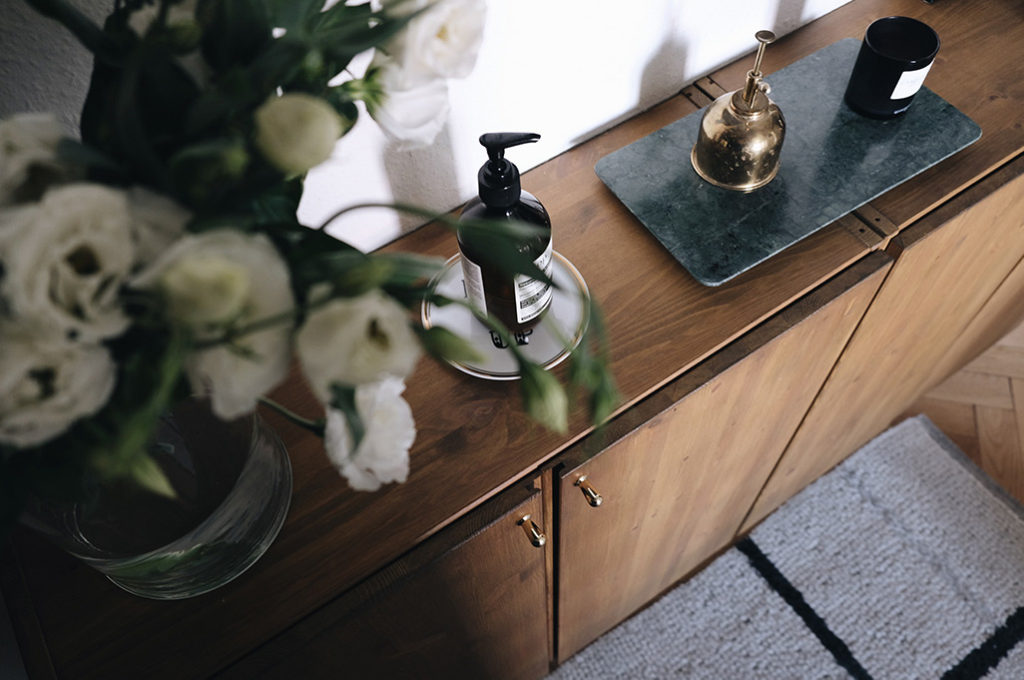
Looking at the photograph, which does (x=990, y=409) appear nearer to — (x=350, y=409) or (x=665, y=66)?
(x=665, y=66)

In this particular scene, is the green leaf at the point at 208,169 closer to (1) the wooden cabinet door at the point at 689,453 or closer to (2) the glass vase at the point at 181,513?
(2) the glass vase at the point at 181,513

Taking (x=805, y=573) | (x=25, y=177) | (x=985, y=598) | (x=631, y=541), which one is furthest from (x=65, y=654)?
(x=985, y=598)

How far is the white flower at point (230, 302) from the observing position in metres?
0.24

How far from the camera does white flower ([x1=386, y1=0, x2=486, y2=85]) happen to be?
0.32m

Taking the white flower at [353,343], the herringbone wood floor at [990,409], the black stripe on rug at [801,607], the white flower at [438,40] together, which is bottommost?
the black stripe on rug at [801,607]

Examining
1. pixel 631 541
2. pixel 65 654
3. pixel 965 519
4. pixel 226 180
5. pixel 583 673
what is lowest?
pixel 583 673

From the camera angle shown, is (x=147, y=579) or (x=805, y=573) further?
(x=805, y=573)

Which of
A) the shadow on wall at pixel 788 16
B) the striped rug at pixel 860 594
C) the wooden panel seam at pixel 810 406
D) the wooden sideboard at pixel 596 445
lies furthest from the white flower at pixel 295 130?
the striped rug at pixel 860 594

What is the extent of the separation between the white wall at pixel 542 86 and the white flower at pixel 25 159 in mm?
282

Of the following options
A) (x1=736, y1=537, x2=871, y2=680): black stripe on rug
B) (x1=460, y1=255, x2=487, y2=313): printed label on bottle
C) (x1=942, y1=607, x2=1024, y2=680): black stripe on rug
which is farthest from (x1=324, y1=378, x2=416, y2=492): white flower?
(x1=942, y1=607, x2=1024, y2=680): black stripe on rug

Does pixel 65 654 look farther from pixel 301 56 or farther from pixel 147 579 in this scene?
pixel 301 56

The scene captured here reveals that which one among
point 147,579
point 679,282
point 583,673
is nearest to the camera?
point 147,579

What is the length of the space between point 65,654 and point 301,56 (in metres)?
0.51

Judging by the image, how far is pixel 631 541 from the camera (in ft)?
2.97
